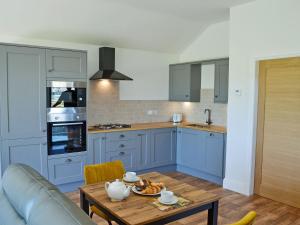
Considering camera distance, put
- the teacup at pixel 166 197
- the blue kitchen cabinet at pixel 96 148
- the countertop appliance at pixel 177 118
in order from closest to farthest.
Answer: the teacup at pixel 166 197
the blue kitchen cabinet at pixel 96 148
the countertop appliance at pixel 177 118

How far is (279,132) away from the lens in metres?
3.90

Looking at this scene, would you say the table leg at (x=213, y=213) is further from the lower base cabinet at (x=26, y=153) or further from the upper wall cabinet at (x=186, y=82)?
the upper wall cabinet at (x=186, y=82)

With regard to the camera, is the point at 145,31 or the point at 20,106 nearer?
the point at 20,106

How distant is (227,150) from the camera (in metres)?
4.45

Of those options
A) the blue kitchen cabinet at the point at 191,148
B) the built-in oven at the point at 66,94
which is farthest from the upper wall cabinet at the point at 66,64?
the blue kitchen cabinet at the point at 191,148

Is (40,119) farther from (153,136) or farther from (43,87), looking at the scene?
(153,136)

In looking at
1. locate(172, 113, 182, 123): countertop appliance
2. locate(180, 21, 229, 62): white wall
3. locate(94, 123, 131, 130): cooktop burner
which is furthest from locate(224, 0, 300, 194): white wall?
locate(94, 123, 131, 130): cooktop burner

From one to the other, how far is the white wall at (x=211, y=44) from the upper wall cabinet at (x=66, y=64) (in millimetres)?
2518

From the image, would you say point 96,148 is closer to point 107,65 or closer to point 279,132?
point 107,65

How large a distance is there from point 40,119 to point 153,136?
79.8 inches

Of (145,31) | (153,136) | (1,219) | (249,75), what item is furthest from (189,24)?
(1,219)

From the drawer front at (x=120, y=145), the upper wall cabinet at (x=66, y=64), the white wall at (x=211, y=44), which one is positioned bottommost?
the drawer front at (x=120, y=145)

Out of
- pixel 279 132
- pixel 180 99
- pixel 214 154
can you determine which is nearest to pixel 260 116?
pixel 279 132

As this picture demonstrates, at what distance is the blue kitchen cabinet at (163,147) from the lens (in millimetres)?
5137
